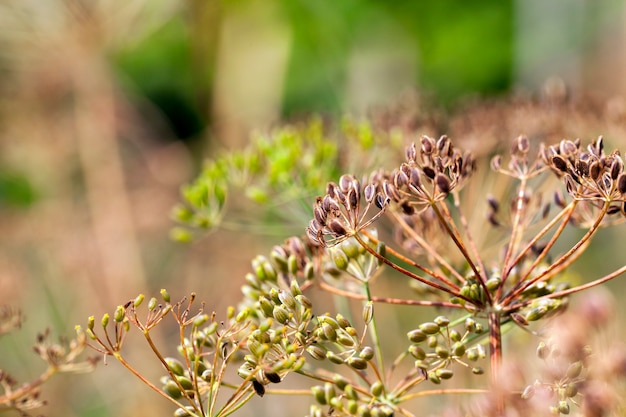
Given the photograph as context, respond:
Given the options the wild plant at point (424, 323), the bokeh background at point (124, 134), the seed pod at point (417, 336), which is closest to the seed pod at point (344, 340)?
the wild plant at point (424, 323)

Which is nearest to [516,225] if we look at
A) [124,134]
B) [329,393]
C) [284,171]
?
→ [329,393]

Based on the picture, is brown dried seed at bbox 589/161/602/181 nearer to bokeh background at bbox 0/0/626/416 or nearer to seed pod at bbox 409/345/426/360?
seed pod at bbox 409/345/426/360

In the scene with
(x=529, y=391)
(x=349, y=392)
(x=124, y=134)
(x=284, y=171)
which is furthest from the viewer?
(x=124, y=134)

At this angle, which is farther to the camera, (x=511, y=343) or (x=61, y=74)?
(x=61, y=74)

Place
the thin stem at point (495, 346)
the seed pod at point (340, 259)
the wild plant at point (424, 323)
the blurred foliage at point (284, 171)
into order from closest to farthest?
the wild plant at point (424, 323) → the thin stem at point (495, 346) → the seed pod at point (340, 259) → the blurred foliage at point (284, 171)

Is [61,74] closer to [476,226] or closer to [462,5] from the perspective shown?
[476,226]

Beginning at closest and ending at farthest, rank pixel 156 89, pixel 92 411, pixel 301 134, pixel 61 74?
pixel 301 134 < pixel 92 411 < pixel 61 74 < pixel 156 89

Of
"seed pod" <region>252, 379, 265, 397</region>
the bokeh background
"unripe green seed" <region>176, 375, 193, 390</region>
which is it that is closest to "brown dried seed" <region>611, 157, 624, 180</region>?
"seed pod" <region>252, 379, 265, 397</region>

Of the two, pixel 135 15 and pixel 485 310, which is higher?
pixel 135 15

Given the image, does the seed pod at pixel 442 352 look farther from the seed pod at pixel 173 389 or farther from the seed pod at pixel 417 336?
the seed pod at pixel 173 389

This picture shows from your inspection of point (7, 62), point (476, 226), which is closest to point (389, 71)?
point (7, 62)

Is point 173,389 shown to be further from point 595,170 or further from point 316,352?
point 595,170
